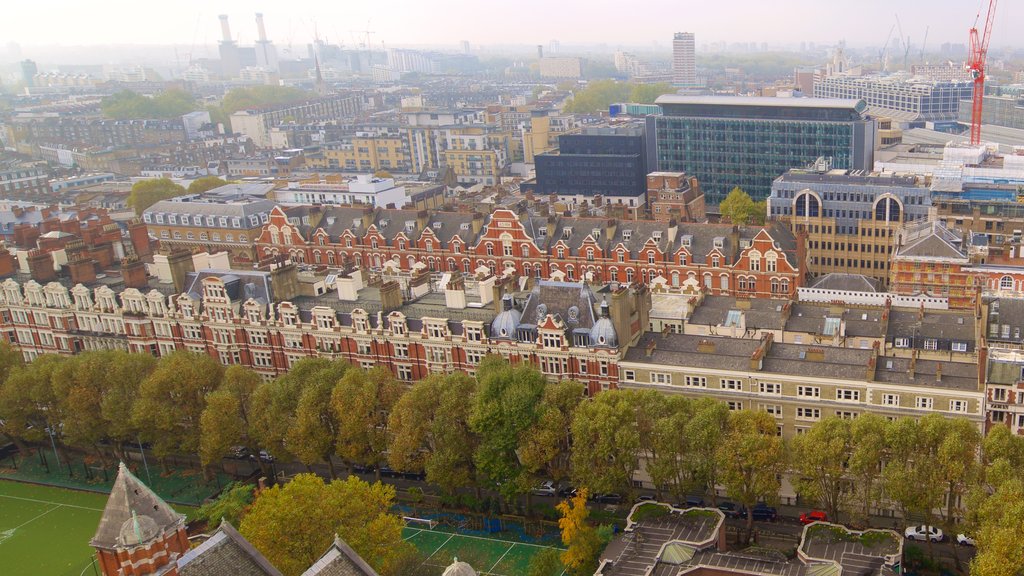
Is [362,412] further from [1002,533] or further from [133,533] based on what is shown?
[1002,533]

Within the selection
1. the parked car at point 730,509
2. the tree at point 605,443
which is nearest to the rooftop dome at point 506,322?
the tree at point 605,443

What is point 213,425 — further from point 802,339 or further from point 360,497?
point 802,339

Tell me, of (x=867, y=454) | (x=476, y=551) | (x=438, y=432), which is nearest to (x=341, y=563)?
(x=438, y=432)

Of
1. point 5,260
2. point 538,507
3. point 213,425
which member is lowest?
point 538,507

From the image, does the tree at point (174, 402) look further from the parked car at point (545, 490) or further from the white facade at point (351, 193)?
the white facade at point (351, 193)

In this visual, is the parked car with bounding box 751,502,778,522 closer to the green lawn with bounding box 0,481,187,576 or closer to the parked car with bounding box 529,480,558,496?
the parked car with bounding box 529,480,558,496

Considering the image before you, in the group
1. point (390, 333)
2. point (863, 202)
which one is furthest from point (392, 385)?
point (863, 202)

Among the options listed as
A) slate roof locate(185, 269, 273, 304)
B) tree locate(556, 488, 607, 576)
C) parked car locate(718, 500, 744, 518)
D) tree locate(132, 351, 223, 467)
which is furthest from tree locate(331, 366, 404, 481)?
parked car locate(718, 500, 744, 518)

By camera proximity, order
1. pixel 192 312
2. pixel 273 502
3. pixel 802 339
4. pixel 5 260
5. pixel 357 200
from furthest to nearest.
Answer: pixel 357 200 < pixel 5 260 < pixel 192 312 < pixel 802 339 < pixel 273 502
